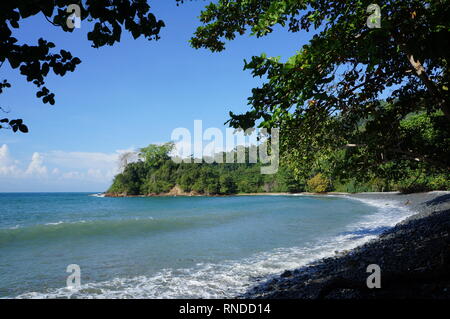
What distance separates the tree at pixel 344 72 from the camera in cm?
359

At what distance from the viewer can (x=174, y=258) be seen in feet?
44.7

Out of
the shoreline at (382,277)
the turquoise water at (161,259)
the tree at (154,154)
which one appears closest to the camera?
the shoreline at (382,277)

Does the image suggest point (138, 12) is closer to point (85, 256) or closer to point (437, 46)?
point (437, 46)

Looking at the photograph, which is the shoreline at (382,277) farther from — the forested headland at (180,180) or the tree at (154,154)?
the tree at (154,154)

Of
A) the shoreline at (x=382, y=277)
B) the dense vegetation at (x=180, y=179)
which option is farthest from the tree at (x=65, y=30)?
the dense vegetation at (x=180, y=179)

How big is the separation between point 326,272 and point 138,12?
8.97 metres

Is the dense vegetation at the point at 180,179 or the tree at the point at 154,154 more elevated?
the tree at the point at 154,154

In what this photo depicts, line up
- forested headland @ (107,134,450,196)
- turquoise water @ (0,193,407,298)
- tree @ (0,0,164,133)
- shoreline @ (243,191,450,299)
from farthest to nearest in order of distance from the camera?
forested headland @ (107,134,450,196) → turquoise water @ (0,193,407,298) → shoreline @ (243,191,450,299) → tree @ (0,0,164,133)

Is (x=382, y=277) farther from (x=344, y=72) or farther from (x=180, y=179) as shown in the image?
(x=180, y=179)

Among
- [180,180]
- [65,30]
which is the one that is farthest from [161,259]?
[180,180]

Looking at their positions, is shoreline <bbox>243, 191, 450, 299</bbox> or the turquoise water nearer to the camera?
shoreline <bbox>243, 191, 450, 299</bbox>

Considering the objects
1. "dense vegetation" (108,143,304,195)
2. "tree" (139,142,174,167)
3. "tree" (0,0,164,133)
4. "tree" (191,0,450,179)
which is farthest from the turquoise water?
"tree" (139,142,174,167)

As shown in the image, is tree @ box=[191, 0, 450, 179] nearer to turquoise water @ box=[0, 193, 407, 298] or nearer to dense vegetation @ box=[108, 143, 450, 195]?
turquoise water @ box=[0, 193, 407, 298]

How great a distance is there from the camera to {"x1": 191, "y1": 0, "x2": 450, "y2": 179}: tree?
11.8ft
